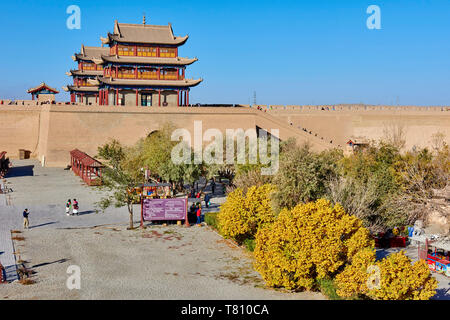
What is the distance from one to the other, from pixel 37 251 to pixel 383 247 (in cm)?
1456

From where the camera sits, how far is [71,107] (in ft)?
155

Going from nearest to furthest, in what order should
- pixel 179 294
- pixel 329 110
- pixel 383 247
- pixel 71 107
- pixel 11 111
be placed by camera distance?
1. pixel 179 294
2. pixel 383 247
3. pixel 71 107
4. pixel 11 111
5. pixel 329 110

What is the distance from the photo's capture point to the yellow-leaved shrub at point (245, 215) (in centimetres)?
2152

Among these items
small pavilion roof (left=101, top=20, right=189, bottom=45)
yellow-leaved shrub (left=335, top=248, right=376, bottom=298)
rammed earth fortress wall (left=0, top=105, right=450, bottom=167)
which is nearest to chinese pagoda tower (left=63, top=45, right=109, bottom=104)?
rammed earth fortress wall (left=0, top=105, right=450, bottom=167)

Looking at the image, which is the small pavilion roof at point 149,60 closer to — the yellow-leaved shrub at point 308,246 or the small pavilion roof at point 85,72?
the small pavilion roof at point 85,72

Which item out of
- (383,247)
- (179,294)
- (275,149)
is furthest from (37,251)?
(275,149)

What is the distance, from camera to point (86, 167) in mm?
37250

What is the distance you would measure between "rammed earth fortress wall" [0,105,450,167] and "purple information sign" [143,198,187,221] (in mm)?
23166

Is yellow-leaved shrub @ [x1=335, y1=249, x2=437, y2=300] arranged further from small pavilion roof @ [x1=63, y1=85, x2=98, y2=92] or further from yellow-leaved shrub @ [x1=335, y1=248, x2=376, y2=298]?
small pavilion roof @ [x1=63, y1=85, x2=98, y2=92]

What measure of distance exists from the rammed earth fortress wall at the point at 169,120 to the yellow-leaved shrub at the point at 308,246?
32.6m

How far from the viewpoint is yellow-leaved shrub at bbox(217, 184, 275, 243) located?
2152cm

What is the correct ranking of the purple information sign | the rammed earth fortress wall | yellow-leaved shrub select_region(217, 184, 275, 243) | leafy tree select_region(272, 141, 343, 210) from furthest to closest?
the rammed earth fortress wall
the purple information sign
leafy tree select_region(272, 141, 343, 210)
yellow-leaved shrub select_region(217, 184, 275, 243)

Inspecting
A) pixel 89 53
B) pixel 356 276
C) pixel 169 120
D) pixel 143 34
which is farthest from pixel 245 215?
pixel 89 53

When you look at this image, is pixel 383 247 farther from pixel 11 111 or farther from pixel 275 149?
pixel 11 111
